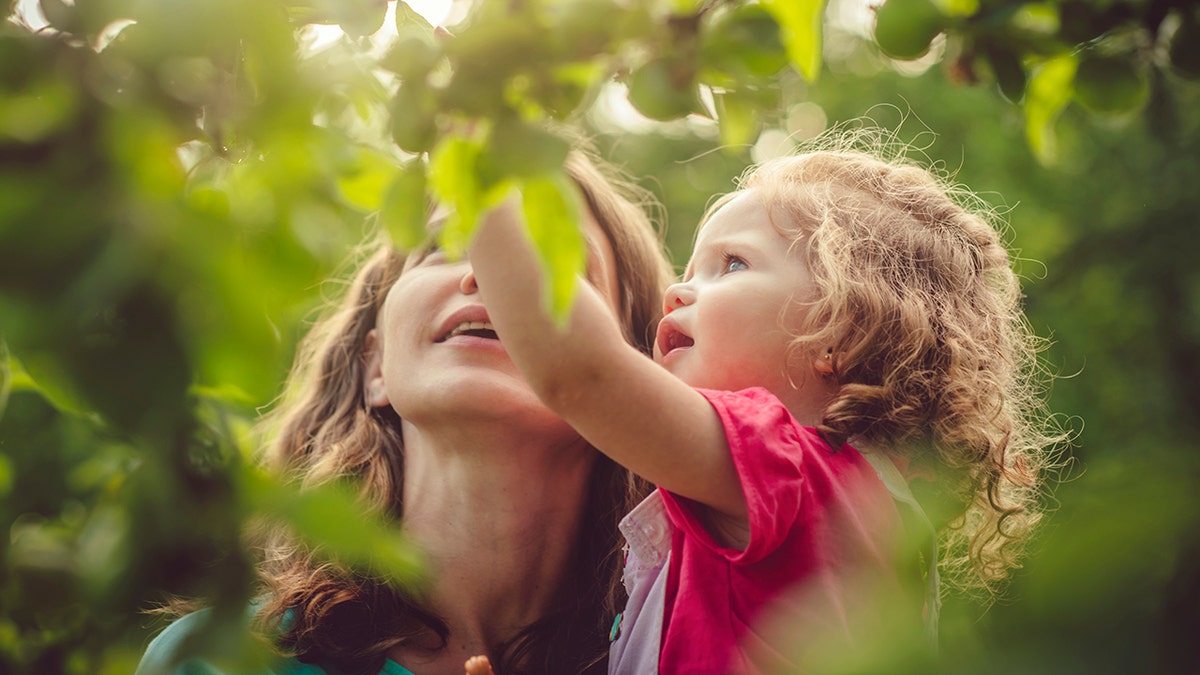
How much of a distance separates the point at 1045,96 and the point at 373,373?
8.29 feet

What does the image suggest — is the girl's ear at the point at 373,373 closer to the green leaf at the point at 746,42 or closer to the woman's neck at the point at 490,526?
the woman's neck at the point at 490,526

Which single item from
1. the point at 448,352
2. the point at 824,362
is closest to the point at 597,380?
the point at 824,362

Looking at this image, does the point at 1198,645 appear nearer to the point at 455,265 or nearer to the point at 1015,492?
the point at 455,265

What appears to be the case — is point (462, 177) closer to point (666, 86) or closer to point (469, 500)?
point (666, 86)

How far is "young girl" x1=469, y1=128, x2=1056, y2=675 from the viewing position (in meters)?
1.70

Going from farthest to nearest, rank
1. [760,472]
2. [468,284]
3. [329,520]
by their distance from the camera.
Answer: [468,284] → [760,472] → [329,520]

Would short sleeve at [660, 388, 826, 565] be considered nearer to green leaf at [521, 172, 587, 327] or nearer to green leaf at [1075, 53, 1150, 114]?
green leaf at [1075, 53, 1150, 114]

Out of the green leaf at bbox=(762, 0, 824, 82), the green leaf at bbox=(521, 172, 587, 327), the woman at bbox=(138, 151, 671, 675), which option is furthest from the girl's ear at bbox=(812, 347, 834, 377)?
the green leaf at bbox=(521, 172, 587, 327)

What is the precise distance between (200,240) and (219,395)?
8.6 inches

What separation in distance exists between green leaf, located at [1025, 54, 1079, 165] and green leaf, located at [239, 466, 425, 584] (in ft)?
2.87

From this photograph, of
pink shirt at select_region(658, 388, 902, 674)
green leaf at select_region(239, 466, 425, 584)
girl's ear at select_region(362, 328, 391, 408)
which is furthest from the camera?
girl's ear at select_region(362, 328, 391, 408)

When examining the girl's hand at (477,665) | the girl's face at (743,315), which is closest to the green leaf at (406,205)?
the girl's hand at (477,665)

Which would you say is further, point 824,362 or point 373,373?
point 373,373

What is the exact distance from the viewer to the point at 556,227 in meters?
0.85
